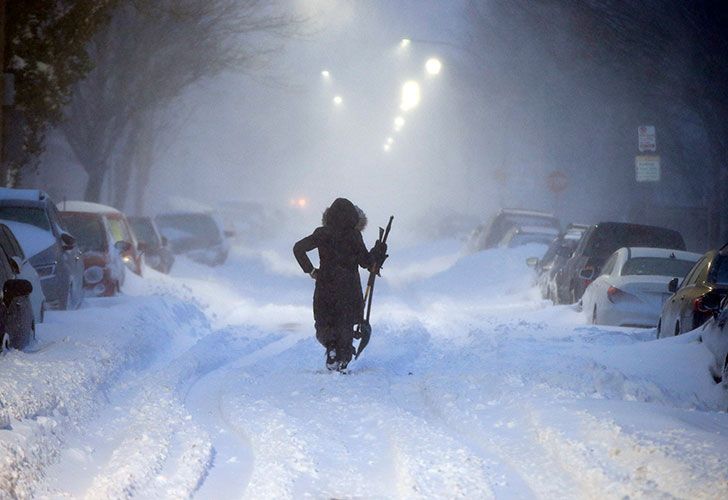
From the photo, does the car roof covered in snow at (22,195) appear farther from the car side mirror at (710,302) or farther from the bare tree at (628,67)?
the bare tree at (628,67)

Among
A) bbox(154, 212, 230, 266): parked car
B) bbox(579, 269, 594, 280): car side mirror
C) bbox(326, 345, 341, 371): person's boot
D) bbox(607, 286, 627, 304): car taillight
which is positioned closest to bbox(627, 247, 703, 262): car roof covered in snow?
bbox(607, 286, 627, 304): car taillight

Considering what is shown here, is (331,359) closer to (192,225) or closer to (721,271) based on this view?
(721,271)

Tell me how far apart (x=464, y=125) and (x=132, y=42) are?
38808 mm

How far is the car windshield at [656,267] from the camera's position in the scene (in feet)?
53.6

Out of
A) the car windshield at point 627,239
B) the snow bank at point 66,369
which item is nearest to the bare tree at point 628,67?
the car windshield at point 627,239

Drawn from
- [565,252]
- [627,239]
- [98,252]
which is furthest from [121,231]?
[627,239]

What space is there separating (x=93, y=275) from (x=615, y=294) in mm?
7406

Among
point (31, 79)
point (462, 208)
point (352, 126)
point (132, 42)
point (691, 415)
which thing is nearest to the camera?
point (691, 415)

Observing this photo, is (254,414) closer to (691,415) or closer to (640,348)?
(691,415)

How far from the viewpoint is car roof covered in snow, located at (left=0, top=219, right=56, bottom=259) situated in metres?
14.2

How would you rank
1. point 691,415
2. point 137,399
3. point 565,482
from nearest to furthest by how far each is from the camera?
1. point 565,482
2. point 691,415
3. point 137,399

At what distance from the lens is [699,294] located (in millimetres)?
12438

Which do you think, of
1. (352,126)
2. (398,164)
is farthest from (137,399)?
(398,164)

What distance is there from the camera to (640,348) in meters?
11.7
